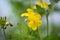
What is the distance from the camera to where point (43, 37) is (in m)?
0.71

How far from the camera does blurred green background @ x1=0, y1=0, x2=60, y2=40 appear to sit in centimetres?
69

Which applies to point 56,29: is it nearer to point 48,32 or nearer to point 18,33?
point 48,32

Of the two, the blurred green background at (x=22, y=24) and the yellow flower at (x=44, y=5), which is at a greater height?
the yellow flower at (x=44, y=5)

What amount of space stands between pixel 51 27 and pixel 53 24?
1.0 inches

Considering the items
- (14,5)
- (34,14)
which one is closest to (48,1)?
(34,14)

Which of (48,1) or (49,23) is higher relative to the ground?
(48,1)

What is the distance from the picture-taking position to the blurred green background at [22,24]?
0.69 meters

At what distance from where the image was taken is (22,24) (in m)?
0.72

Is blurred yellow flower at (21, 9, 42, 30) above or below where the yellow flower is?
below

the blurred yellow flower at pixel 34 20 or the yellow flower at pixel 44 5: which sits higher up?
the yellow flower at pixel 44 5

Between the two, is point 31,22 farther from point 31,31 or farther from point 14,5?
point 14,5

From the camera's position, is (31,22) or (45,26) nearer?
(31,22)

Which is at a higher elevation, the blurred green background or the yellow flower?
the yellow flower

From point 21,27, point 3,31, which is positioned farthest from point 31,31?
point 3,31
